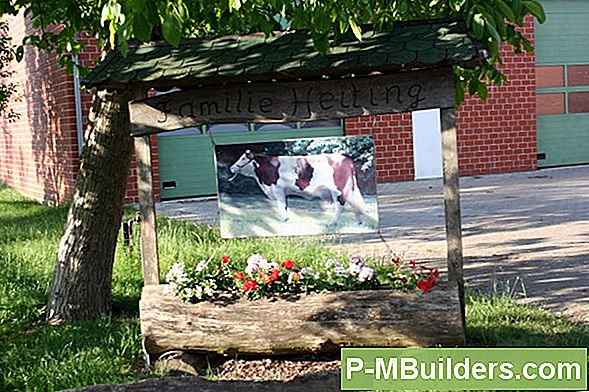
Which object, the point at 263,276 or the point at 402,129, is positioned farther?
the point at 402,129

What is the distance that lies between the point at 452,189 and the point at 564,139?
50.1 ft

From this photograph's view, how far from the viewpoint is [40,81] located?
1797 cm

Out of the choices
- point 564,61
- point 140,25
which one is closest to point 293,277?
point 140,25

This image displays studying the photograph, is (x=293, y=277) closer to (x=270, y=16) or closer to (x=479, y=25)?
(x=270, y=16)

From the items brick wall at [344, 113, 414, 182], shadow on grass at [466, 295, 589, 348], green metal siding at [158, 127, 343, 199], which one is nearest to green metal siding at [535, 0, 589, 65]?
brick wall at [344, 113, 414, 182]

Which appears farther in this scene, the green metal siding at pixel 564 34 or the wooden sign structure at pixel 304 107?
the green metal siding at pixel 564 34

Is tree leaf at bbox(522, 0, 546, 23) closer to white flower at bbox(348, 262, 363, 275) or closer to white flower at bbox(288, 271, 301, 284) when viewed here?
white flower at bbox(348, 262, 363, 275)

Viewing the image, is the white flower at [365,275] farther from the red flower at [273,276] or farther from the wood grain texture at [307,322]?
the red flower at [273,276]

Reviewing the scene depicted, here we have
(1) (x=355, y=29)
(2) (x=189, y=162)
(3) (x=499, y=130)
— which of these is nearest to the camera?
(1) (x=355, y=29)

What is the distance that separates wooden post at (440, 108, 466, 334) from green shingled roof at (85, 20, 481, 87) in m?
0.40

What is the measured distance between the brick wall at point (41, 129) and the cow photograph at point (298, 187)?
9.83 m

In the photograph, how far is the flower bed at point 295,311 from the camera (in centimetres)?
571

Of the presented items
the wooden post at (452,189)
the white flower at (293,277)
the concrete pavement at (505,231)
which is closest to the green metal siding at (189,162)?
the concrete pavement at (505,231)

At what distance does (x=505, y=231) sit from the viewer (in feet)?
37.6
